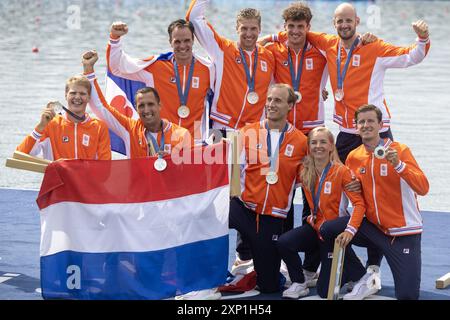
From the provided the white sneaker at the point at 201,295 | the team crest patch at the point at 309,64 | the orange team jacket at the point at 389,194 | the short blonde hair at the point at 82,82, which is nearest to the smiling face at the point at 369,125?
the orange team jacket at the point at 389,194

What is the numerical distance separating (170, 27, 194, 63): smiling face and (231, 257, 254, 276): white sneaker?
1737 mm

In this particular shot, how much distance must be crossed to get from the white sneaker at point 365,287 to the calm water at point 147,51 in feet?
9.91

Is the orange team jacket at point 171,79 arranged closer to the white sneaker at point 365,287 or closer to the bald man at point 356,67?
the bald man at point 356,67

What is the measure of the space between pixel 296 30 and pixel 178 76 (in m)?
1.06

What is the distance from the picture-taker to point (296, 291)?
24.5ft

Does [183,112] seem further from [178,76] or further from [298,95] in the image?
[298,95]

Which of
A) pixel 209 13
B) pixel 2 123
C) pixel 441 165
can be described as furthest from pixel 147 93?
pixel 209 13

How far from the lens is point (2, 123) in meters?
14.9

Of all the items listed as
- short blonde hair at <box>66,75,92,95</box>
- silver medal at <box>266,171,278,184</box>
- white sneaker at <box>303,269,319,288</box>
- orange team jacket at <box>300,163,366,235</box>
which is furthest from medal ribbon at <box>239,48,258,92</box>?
white sneaker at <box>303,269,319,288</box>

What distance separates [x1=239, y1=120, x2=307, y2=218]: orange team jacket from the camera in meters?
7.67

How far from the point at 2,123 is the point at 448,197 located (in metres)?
7.12

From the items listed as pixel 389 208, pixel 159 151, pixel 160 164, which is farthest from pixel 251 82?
pixel 389 208

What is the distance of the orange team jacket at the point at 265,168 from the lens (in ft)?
25.2
